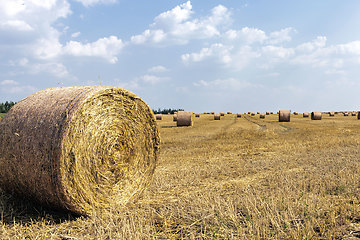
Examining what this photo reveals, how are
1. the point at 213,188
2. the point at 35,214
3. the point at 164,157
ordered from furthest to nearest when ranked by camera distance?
1. the point at 164,157
2. the point at 213,188
3. the point at 35,214

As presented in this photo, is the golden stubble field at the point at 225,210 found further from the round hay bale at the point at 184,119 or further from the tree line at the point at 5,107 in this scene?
the tree line at the point at 5,107

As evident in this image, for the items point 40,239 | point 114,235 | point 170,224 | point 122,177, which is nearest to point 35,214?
point 40,239

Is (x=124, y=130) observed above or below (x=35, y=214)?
above

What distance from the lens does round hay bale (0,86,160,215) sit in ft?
16.0

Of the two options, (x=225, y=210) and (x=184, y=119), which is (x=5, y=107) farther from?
(x=225, y=210)

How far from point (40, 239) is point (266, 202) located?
3.92 meters

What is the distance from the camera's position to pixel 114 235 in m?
4.31

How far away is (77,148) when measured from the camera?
16.8 feet

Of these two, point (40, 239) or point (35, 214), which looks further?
point (35, 214)

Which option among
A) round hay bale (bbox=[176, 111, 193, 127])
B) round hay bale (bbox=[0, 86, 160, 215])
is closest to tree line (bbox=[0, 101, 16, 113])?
round hay bale (bbox=[176, 111, 193, 127])

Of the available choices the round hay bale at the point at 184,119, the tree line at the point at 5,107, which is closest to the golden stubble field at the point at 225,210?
the round hay bale at the point at 184,119

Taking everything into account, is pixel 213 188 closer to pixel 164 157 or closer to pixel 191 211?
pixel 191 211

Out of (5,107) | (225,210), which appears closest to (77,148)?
(225,210)

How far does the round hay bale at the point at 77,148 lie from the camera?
489 centimetres
